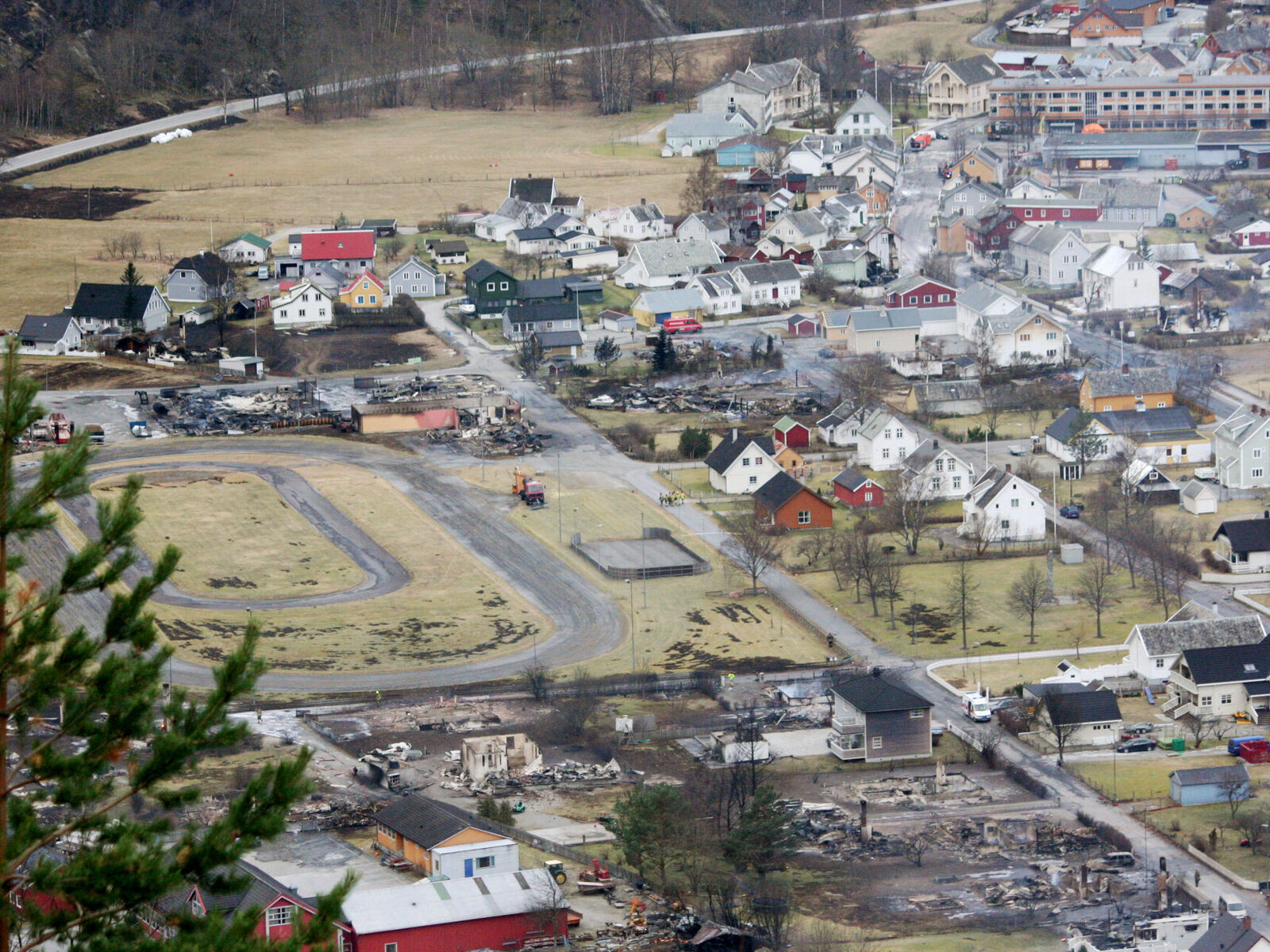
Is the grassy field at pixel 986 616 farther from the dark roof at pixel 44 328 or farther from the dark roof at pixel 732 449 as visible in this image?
the dark roof at pixel 44 328

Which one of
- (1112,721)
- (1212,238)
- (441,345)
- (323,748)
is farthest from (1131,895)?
(1212,238)

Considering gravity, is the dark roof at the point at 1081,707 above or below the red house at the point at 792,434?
above

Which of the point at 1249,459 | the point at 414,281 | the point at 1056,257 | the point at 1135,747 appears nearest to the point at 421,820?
the point at 1135,747

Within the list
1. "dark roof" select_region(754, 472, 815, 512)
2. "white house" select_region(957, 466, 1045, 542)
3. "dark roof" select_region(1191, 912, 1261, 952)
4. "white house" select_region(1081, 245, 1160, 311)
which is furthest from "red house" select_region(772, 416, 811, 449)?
"dark roof" select_region(1191, 912, 1261, 952)

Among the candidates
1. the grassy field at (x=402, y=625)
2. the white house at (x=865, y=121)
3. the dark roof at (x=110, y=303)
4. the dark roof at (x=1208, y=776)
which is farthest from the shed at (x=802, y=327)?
the dark roof at (x=1208, y=776)

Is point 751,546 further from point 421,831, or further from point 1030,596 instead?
point 421,831
